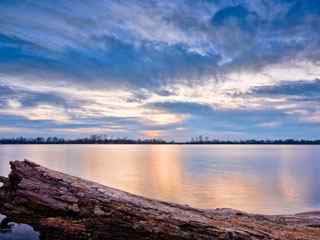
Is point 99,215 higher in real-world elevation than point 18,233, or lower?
higher

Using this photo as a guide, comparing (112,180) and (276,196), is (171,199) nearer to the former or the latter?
(276,196)

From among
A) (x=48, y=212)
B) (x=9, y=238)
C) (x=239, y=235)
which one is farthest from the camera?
(x=9, y=238)

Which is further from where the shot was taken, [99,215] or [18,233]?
[18,233]

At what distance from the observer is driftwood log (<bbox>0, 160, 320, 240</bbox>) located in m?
11.7

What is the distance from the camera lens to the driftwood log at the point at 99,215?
1168 cm

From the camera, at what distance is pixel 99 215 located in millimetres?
12273

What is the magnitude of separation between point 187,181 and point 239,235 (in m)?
38.7

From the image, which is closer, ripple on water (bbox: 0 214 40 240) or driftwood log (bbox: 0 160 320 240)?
driftwood log (bbox: 0 160 320 240)

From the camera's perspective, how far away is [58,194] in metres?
12.9

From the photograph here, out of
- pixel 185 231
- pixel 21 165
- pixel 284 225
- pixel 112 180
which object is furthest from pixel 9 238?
pixel 112 180

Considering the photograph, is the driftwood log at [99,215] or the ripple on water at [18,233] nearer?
the driftwood log at [99,215]

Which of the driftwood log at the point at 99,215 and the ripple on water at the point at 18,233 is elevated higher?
the driftwood log at the point at 99,215

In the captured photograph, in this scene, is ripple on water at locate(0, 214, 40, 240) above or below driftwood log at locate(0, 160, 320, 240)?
below

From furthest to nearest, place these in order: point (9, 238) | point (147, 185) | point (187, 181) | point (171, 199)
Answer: point (187, 181)
point (147, 185)
point (171, 199)
point (9, 238)
